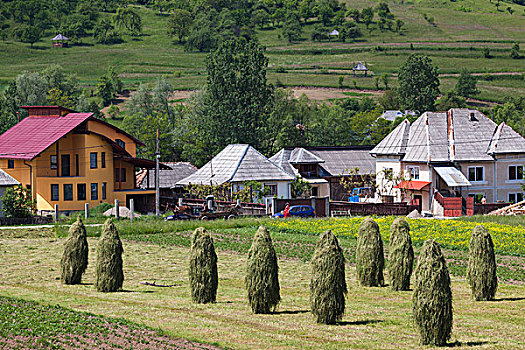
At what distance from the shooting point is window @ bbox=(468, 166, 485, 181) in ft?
226

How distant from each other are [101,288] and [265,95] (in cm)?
7190

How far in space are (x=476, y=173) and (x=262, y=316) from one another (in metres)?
51.8

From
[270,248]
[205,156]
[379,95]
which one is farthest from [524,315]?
[379,95]

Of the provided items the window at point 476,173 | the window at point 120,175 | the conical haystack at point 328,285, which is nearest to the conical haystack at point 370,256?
the conical haystack at point 328,285

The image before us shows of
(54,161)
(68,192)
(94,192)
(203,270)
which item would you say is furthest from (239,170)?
(203,270)

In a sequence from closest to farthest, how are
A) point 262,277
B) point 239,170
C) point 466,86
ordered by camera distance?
point 262,277 → point 239,170 → point 466,86

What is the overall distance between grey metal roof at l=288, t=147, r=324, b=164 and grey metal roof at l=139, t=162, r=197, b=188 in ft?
35.4

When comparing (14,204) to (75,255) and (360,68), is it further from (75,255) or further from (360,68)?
(360,68)

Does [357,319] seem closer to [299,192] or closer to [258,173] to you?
[258,173]

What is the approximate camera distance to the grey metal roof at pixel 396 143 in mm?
72713

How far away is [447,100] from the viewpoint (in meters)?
134

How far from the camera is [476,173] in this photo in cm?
→ 6888

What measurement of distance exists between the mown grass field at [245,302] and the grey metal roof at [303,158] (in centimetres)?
3782

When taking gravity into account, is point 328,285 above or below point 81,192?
below
